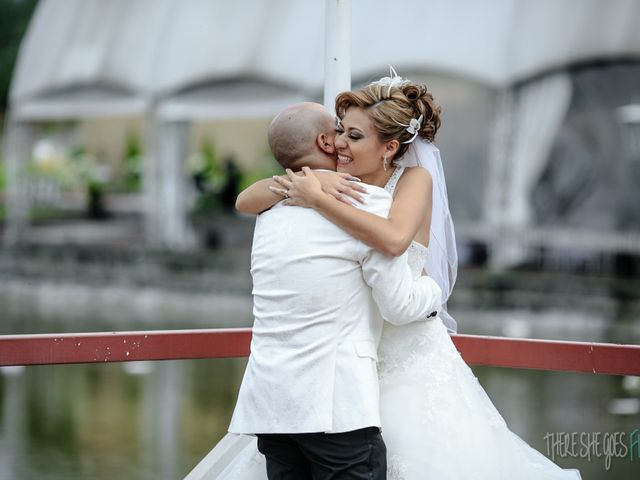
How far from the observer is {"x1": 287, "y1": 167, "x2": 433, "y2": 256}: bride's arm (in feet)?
7.27

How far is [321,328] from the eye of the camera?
2.26m

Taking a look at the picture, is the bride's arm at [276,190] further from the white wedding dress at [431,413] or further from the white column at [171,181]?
the white column at [171,181]

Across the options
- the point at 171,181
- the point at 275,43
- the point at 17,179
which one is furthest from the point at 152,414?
the point at 17,179

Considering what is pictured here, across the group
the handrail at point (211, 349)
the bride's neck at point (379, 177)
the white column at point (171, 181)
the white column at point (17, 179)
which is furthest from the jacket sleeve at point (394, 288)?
the white column at point (17, 179)

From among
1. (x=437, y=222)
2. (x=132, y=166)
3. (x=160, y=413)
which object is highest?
(x=132, y=166)

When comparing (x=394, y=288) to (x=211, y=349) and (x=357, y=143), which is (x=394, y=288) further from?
(x=211, y=349)

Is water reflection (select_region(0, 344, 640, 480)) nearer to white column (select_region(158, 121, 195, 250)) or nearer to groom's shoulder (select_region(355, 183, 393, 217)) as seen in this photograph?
groom's shoulder (select_region(355, 183, 393, 217))

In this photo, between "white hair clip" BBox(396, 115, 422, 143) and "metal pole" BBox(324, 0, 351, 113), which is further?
"metal pole" BBox(324, 0, 351, 113)

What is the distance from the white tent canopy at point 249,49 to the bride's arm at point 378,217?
1057cm

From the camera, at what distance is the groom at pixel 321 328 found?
225 centimetres

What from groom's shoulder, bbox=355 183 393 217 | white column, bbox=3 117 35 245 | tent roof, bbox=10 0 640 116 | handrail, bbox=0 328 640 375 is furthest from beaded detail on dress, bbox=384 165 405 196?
white column, bbox=3 117 35 245

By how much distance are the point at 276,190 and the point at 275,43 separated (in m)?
12.4

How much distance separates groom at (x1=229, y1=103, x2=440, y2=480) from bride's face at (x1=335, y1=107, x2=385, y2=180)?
0.22 feet

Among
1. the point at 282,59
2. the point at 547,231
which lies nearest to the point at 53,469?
the point at 547,231
